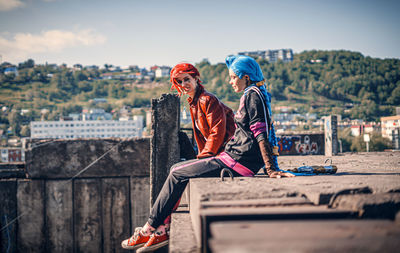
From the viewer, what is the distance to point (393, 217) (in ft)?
7.74

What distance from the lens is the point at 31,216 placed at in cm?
613

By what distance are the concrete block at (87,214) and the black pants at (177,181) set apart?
2.75 m

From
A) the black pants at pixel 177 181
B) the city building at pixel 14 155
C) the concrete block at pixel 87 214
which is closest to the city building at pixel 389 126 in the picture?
the concrete block at pixel 87 214

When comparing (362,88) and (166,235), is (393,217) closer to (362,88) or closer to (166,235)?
(166,235)

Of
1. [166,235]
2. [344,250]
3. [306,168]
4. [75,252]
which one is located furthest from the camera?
[75,252]

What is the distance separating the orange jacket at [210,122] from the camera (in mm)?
4277

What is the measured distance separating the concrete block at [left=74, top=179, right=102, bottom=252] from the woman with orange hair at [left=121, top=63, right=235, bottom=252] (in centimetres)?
251

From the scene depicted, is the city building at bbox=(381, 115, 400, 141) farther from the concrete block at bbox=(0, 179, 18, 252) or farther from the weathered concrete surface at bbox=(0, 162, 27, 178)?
the concrete block at bbox=(0, 179, 18, 252)

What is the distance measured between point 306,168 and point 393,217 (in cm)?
179

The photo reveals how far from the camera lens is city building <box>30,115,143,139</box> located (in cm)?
14505

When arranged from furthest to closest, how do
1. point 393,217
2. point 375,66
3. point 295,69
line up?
point 295,69 → point 375,66 → point 393,217

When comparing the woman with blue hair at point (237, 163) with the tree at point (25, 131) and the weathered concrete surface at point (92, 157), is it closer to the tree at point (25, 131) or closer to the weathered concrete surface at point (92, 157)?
the weathered concrete surface at point (92, 157)

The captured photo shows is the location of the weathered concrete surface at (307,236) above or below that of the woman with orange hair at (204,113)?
below

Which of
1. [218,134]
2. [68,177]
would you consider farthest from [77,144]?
[218,134]
